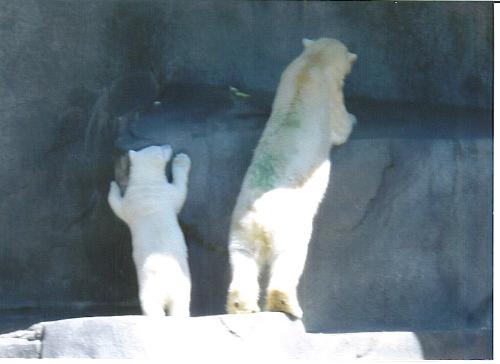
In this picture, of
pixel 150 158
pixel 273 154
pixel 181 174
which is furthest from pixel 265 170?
pixel 150 158

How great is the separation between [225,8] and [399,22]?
1.15 metres

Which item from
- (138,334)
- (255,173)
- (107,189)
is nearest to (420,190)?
(255,173)

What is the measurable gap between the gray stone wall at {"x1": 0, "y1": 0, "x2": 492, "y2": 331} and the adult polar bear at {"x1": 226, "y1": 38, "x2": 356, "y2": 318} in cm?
33

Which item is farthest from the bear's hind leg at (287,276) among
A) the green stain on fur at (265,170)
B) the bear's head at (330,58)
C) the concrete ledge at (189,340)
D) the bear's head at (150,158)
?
the bear's head at (330,58)

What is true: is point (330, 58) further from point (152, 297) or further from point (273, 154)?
point (152, 297)

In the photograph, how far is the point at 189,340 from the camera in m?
6.89

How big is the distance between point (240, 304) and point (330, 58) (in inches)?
67.8

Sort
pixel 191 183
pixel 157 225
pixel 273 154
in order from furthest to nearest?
pixel 191 183 < pixel 273 154 < pixel 157 225

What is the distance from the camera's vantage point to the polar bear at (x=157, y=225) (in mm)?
7456

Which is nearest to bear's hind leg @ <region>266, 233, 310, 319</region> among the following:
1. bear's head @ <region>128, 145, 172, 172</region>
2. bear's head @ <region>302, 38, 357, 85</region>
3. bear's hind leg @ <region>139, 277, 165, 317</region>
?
bear's hind leg @ <region>139, 277, 165, 317</region>

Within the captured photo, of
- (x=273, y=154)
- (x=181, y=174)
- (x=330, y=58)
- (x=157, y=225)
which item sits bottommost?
(x=157, y=225)

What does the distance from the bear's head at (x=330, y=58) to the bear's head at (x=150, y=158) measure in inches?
39.0

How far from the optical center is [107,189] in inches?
336

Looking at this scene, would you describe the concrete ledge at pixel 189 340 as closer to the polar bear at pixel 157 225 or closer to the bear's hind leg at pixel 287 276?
the bear's hind leg at pixel 287 276
